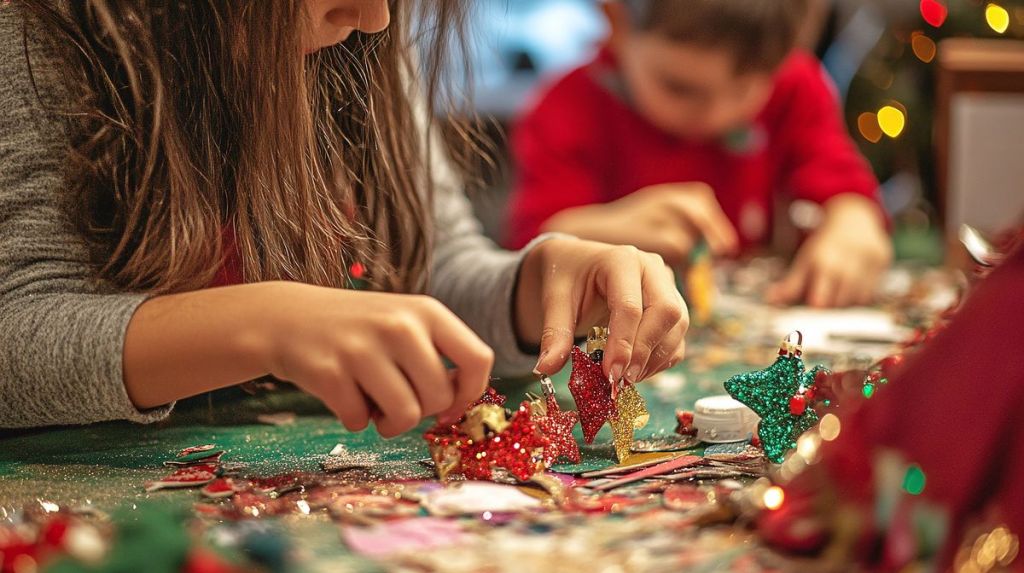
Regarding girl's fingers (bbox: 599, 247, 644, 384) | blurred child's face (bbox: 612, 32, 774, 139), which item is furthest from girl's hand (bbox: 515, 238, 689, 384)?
blurred child's face (bbox: 612, 32, 774, 139)

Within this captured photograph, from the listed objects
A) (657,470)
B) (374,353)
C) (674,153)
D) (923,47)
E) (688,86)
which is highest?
(923,47)

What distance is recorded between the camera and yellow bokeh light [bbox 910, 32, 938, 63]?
2.46 metres

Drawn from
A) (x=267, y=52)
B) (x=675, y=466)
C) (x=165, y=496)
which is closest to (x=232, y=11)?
(x=267, y=52)

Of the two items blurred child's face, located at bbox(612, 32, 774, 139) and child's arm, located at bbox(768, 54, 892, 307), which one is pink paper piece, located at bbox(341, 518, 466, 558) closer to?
child's arm, located at bbox(768, 54, 892, 307)

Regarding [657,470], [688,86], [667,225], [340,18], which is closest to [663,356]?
[657,470]

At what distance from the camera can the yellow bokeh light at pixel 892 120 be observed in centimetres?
246

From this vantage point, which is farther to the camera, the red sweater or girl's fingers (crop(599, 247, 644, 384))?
the red sweater

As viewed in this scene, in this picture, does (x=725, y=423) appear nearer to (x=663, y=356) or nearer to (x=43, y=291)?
(x=663, y=356)

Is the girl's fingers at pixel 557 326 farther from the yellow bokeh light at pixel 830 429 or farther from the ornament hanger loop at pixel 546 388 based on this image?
the yellow bokeh light at pixel 830 429

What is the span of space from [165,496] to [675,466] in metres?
0.33

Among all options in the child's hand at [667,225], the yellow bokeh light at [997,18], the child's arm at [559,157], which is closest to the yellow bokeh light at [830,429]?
the child's hand at [667,225]

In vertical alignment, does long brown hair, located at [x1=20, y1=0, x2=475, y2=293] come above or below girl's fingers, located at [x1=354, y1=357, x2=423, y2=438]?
above

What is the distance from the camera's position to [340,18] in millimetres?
826

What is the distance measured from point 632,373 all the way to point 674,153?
1.18 m
